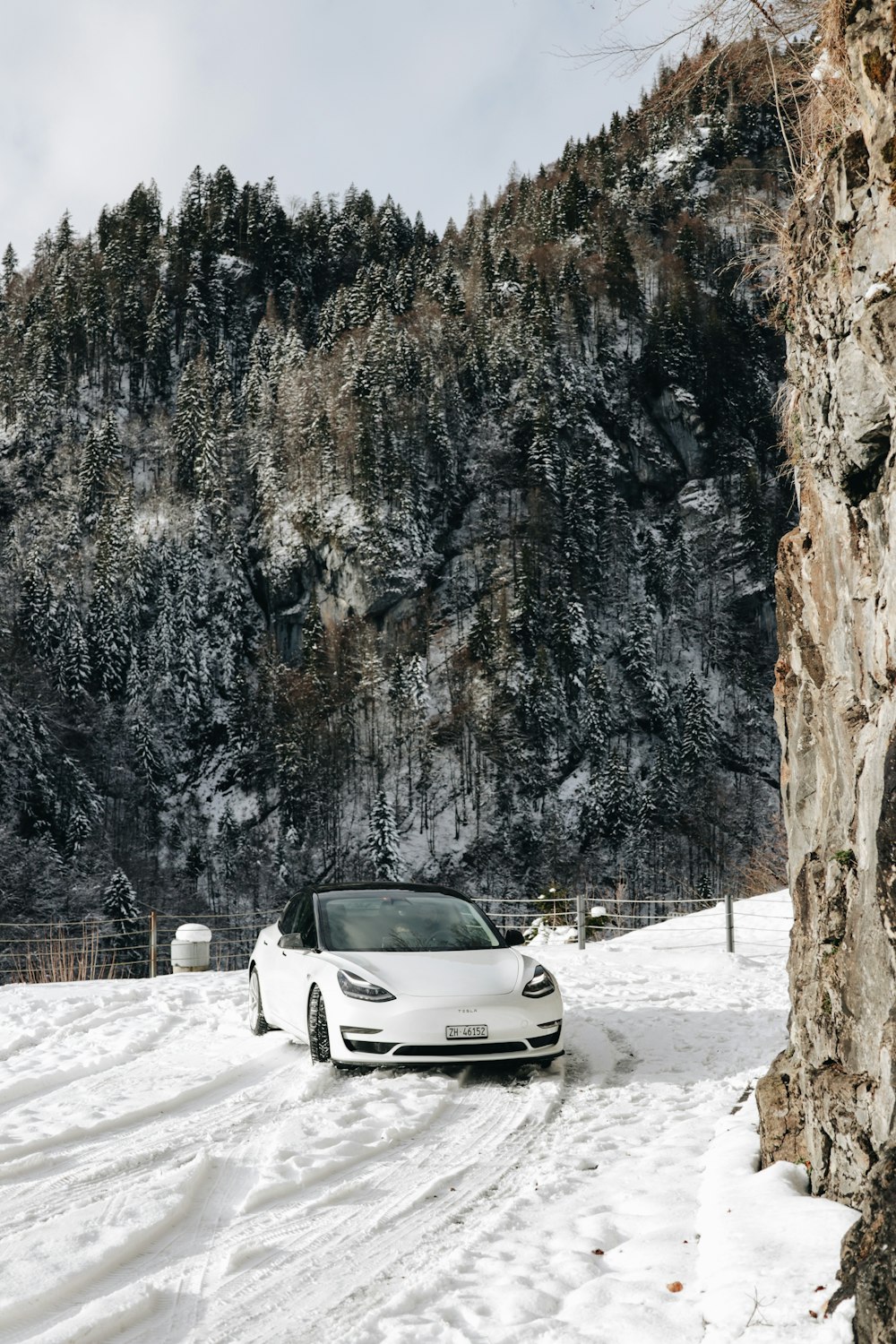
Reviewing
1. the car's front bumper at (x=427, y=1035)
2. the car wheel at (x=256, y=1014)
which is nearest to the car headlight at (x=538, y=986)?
the car's front bumper at (x=427, y=1035)

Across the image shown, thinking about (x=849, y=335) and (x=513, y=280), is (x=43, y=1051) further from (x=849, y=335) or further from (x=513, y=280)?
(x=513, y=280)

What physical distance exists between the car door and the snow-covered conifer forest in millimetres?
61004

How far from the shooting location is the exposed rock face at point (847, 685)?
12.4 ft

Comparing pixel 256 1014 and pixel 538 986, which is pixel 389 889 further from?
pixel 538 986

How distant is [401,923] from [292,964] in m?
0.91

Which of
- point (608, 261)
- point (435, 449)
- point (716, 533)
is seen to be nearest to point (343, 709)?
point (435, 449)

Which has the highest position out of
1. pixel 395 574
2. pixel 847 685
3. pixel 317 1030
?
pixel 395 574

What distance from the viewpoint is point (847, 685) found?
4848 millimetres

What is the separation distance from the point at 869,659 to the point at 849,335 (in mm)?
1400

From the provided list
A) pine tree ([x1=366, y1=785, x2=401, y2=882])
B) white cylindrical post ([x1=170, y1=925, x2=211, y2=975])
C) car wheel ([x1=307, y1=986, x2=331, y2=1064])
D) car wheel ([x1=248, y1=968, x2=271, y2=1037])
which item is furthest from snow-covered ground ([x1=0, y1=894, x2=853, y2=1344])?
pine tree ([x1=366, y1=785, x2=401, y2=882])

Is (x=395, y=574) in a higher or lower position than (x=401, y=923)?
higher

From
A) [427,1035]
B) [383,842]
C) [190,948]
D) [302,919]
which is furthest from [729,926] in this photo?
[383,842]

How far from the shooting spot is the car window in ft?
28.1

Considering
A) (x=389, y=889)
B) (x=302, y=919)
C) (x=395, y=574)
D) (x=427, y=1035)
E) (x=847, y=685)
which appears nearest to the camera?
(x=847, y=685)
